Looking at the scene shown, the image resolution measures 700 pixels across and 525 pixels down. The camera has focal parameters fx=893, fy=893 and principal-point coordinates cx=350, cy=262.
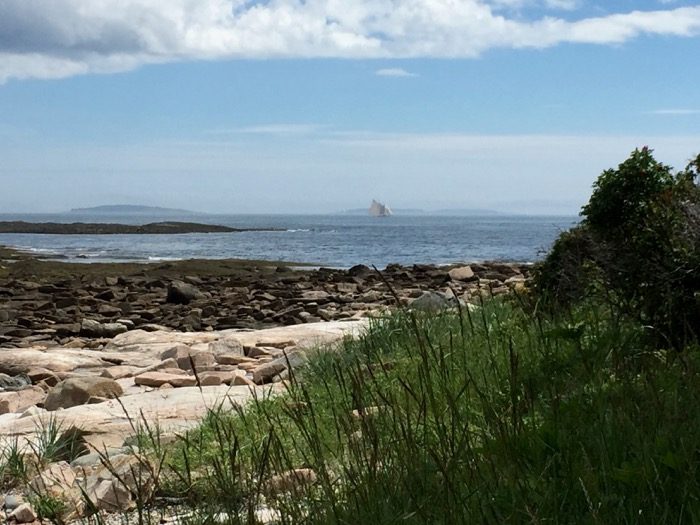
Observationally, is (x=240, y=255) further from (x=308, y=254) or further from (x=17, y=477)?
(x=17, y=477)

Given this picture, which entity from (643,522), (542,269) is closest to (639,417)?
(643,522)

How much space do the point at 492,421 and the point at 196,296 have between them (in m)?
18.9

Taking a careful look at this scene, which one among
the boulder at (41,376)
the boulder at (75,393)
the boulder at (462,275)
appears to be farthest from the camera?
the boulder at (462,275)

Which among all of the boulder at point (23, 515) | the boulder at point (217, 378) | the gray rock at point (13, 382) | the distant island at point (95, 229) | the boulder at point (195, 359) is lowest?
the distant island at point (95, 229)

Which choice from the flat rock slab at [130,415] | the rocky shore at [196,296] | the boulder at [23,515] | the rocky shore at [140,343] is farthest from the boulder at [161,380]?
the boulder at [23,515]

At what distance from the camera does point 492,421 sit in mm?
3088

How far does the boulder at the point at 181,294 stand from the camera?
2128 cm

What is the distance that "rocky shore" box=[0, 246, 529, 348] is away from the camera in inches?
675

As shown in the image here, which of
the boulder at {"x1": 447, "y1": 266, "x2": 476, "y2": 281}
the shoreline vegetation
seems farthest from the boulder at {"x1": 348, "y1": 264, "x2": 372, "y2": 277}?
the shoreline vegetation

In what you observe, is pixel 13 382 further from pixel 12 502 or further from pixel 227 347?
pixel 12 502

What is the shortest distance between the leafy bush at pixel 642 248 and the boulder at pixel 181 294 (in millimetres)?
12830

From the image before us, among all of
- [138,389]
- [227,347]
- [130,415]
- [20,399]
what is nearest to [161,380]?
[138,389]

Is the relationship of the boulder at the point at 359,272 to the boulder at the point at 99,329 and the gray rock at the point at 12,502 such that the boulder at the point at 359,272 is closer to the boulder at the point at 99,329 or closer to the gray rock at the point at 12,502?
the boulder at the point at 99,329

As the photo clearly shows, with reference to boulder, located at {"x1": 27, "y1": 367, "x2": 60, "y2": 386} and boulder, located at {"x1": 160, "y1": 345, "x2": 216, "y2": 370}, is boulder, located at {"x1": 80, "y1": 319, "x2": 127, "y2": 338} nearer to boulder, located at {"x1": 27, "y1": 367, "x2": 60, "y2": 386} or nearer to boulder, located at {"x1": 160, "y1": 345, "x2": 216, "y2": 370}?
boulder, located at {"x1": 27, "y1": 367, "x2": 60, "y2": 386}
